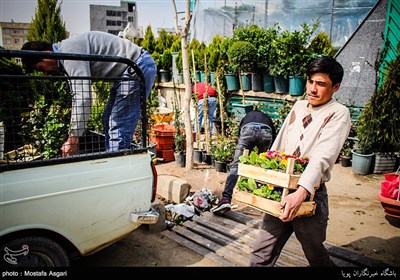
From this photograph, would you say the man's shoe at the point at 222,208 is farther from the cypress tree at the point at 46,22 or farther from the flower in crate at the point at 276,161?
the cypress tree at the point at 46,22

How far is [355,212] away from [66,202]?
14.6 feet

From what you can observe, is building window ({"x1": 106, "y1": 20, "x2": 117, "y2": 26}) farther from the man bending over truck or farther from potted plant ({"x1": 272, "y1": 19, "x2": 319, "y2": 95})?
the man bending over truck

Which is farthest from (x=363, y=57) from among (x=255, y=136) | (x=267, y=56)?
(x=255, y=136)

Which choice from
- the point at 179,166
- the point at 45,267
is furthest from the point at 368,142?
the point at 45,267

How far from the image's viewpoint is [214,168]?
7324 mm

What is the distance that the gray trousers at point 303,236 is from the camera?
7.76 feet

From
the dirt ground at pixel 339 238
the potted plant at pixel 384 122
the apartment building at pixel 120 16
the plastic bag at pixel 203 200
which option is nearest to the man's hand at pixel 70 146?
the dirt ground at pixel 339 238

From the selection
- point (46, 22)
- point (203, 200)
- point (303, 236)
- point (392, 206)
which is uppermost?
point (46, 22)

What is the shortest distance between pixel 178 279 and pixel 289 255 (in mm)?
1310

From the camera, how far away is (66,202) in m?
2.44

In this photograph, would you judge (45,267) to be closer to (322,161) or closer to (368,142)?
(322,161)

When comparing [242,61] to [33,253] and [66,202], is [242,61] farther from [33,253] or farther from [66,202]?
[33,253]

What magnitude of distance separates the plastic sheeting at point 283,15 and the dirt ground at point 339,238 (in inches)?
281

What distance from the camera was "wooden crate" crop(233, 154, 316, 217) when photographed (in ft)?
7.21
